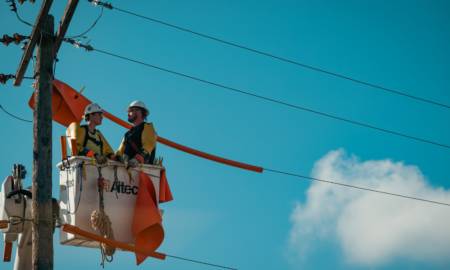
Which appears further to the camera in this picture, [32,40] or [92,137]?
[32,40]

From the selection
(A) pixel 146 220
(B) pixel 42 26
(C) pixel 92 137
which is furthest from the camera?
(B) pixel 42 26

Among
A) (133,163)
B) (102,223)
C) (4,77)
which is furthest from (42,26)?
(102,223)

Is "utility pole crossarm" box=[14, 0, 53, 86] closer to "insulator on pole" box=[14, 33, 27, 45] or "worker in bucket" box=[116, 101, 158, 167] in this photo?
"insulator on pole" box=[14, 33, 27, 45]

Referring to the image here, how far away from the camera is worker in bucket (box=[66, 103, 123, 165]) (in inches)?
445

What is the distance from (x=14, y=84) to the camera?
1238cm

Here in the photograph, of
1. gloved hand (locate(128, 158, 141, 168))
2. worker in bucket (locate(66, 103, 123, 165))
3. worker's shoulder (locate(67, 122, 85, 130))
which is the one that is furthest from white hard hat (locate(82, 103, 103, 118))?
gloved hand (locate(128, 158, 141, 168))

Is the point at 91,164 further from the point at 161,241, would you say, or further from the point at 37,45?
the point at 37,45

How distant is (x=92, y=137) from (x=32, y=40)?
2205 mm

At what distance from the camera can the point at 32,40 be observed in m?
11.8

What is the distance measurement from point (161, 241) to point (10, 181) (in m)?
3.04

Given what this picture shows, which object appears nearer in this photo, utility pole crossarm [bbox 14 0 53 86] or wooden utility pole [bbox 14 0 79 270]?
wooden utility pole [bbox 14 0 79 270]

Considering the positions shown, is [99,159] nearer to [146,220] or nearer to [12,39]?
[146,220]

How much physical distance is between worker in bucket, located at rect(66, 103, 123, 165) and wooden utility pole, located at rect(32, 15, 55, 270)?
48 cm

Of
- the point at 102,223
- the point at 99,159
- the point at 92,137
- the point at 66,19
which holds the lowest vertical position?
the point at 102,223
